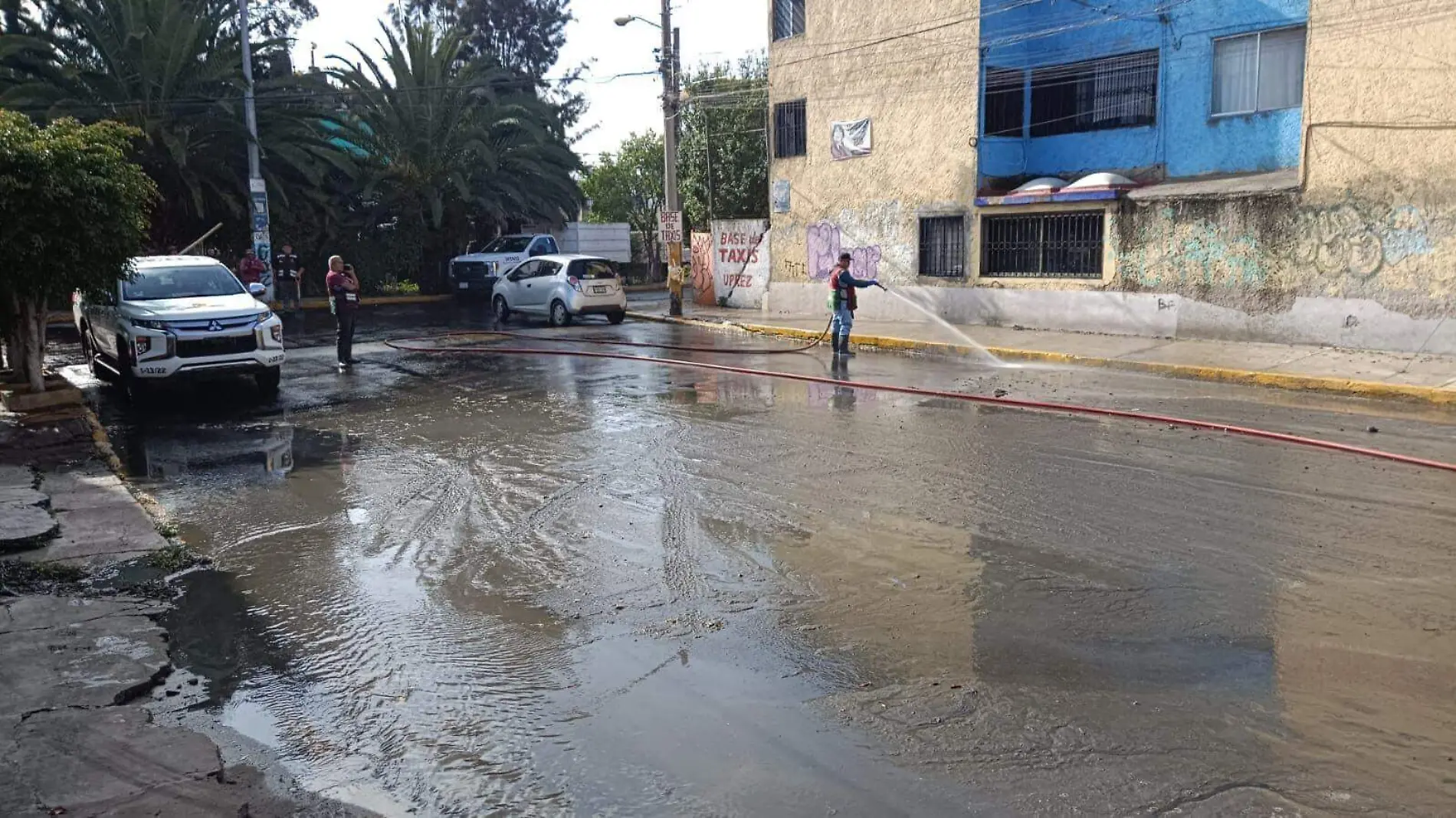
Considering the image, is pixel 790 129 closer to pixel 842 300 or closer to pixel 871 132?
pixel 871 132

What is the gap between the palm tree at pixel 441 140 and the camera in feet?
113

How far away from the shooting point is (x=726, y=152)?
125 feet

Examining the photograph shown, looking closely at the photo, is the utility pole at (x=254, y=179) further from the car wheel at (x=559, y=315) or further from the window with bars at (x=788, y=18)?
the window with bars at (x=788, y=18)

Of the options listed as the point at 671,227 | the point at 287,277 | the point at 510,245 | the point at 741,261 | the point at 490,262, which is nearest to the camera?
the point at 671,227

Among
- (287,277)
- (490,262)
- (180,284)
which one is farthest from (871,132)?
(287,277)

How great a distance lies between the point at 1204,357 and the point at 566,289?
13.1 meters

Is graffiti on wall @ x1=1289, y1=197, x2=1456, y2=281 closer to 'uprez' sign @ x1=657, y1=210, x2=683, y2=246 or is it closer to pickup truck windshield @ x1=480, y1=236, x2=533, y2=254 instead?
'uprez' sign @ x1=657, y1=210, x2=683, y2=246

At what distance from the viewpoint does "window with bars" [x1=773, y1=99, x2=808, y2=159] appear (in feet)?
83.3

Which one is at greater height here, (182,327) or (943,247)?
(943,247)

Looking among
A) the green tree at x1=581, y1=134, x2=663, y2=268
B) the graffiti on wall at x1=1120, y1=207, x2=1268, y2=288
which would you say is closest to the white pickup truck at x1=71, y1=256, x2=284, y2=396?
the graffiti on wall at x1=1120, y1=207, x2=1268, y2=288

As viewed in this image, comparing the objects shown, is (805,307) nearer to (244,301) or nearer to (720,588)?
(244,301)

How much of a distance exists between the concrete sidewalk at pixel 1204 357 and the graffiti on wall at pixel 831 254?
1.61m

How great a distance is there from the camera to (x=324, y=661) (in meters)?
5.66

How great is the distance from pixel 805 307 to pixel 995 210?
18.1 feet
